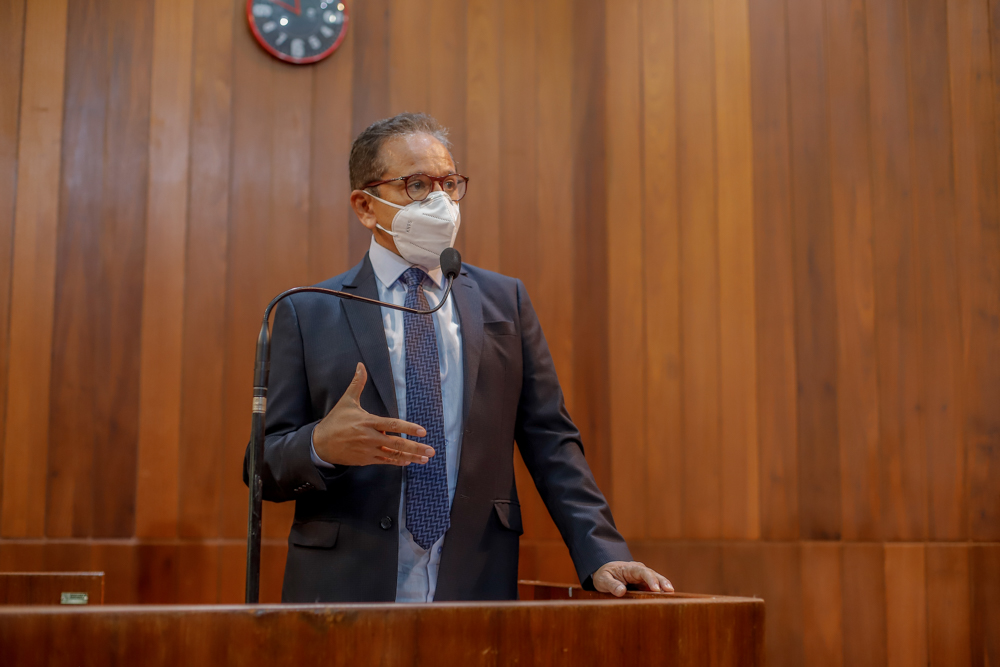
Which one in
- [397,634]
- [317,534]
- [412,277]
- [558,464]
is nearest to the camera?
[397,634]

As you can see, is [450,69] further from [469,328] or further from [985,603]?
[985,603]

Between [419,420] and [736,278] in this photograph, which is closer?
[419,420]

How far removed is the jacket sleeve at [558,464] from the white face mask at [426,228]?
0.74 feet

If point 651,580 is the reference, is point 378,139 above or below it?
above

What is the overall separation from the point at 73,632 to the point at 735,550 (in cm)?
220

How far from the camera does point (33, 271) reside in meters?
2.61

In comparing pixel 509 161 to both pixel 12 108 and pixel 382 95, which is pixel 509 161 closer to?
pixel 382 95

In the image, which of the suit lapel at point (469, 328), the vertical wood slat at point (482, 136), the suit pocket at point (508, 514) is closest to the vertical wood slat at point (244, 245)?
the vertical wood slat at point (482, 136)

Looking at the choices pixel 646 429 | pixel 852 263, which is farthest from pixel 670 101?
pixel 646 429

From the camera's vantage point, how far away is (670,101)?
9.48 ft

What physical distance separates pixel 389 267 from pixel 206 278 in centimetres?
111

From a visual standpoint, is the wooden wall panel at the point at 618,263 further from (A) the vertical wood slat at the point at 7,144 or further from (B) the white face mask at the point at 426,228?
(B) the white face mask at the point at 426,228

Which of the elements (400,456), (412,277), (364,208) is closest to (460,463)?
(400,456)

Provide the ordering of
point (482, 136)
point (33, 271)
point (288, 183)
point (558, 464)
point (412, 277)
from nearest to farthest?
point (558, 464) < point (412, 277) < point (33, 271) < point (288, 183) < point (482, 136)
